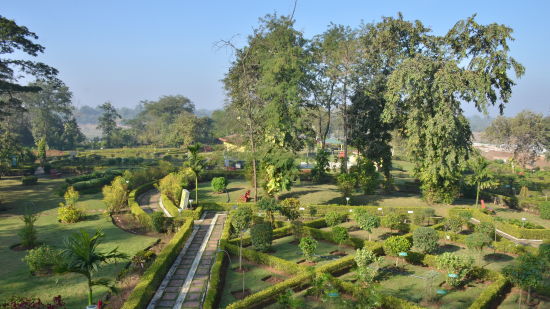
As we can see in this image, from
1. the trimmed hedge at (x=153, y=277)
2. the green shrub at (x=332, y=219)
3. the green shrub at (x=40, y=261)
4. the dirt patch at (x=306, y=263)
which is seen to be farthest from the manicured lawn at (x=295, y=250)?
the green shrub at (x=40, y=261)

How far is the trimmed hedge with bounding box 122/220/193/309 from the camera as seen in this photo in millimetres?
13066

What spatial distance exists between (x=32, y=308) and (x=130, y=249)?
764cm

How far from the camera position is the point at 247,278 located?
654 inches

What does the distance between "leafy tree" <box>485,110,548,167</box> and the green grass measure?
68675mm

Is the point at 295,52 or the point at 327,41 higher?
the point at 327,41

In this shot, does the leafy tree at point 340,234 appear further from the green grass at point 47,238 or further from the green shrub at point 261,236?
the green grass at point 47,238

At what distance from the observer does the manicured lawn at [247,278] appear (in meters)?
15.0

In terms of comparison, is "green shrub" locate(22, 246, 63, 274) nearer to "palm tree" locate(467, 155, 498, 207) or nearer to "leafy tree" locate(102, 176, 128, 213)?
"leafy tree" locate(102, 176, 128, 213)

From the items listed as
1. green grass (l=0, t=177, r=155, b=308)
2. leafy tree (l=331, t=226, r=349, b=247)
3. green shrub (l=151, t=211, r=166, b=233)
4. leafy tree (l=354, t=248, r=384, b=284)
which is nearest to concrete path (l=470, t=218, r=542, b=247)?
leafy tree (l=331, t=226, r=349, b=247)

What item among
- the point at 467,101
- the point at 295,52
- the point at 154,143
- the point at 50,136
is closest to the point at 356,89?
the point at 295,52

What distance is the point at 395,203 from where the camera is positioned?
3172 centimetres

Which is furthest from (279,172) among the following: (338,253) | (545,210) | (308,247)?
(545,210)

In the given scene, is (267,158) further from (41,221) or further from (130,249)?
(41,221)

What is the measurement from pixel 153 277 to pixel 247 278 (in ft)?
13.9
